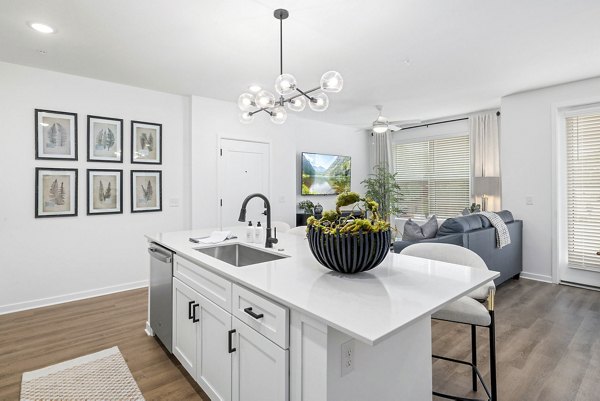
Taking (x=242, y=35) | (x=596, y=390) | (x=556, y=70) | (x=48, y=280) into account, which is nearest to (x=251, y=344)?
(x=596, y=390)

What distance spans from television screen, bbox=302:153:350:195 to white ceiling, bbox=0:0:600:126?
199 cm

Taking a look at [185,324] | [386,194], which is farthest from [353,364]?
[386,194]

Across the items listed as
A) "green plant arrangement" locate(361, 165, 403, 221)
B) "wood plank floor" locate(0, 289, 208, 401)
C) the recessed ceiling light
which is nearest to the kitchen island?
"wood plank floor" locate(0, 289, 208, 401)

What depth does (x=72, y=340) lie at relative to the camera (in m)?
2.70

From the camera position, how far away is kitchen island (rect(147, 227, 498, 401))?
41.4 inches

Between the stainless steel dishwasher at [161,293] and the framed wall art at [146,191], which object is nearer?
the stainless steel dishwasher at [161,293]

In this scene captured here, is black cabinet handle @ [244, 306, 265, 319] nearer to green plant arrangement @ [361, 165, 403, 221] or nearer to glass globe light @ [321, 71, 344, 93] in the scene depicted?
glass globe light @ [321, 71, 344, 93]

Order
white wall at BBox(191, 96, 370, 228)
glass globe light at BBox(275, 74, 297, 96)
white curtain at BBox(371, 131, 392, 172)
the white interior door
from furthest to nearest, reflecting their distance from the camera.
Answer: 1. white curtain at BBox(371, 131, 392, 172)
2. the white interior door
3. white wall at BBox(191, 96, 370, 228)
4. glass globe light at BBox(275, 74, 297, 96)

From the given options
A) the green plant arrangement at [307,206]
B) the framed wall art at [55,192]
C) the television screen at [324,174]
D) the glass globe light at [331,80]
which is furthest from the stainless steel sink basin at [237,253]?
the television screen at [324,174]

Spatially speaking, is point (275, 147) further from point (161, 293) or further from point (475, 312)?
point (475, 312)

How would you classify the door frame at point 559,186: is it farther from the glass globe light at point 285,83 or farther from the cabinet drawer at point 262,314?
the cabinet drawer at point 262,314

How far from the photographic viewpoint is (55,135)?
11.7ft

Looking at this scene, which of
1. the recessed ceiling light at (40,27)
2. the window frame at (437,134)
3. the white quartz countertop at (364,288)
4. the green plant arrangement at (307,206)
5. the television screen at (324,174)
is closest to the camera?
the white quartz countertop at (364,288)

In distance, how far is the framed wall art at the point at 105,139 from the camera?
3.77 m
